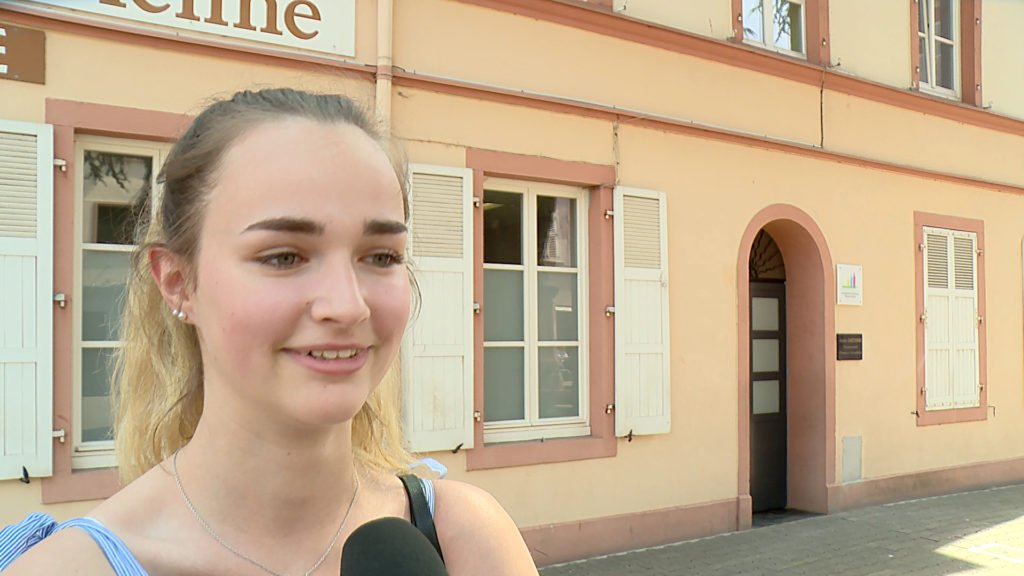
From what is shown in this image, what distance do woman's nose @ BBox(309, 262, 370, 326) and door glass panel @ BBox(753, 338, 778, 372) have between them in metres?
7.70

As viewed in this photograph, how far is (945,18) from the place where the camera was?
992 cm

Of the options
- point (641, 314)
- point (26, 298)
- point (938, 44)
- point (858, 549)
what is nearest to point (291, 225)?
point (26, 298)

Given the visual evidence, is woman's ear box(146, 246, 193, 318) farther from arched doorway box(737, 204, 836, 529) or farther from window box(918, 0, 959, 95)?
window box(918, 0, 959, 95)

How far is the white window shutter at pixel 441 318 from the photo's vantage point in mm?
5961

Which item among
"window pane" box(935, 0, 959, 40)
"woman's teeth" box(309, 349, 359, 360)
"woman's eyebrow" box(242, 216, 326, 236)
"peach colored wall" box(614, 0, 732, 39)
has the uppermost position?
"window pane" box(935, 0, 959, 40)

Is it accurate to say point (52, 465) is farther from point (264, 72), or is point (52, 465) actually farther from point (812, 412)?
point (812, 412)

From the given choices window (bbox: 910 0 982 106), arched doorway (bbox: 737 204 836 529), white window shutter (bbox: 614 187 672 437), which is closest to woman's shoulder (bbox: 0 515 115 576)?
white window shutter (bbox: 614 187 672 437)

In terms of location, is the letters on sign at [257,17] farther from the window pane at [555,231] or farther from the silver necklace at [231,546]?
the silver necklace at [231,546]

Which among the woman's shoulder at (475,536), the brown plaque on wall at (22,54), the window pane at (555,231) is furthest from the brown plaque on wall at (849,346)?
the woman's shoulder at (475,536)

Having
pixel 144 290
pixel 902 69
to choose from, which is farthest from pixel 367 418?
pixel 902 69

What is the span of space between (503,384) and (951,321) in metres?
5.59

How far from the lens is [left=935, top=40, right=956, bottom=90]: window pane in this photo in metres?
9.84

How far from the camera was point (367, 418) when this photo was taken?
169 cm

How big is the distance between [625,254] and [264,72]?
117 inches
